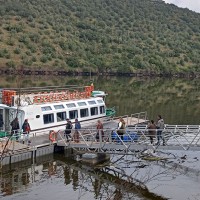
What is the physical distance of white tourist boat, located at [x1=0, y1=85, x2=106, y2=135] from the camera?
3034 cm

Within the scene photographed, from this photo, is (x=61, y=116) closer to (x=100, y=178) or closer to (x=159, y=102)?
(x=100, y=178)

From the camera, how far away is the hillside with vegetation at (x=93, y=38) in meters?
99.6

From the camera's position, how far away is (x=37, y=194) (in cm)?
2209

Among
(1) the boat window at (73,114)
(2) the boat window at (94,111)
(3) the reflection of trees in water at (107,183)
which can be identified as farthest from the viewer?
(2) the boat window at (94,111)

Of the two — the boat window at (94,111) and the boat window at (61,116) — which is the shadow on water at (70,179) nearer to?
the boat window at (61,116)

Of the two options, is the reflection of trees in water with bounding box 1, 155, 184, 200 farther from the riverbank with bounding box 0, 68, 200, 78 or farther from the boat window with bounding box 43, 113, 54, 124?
the riverbank with bounding box 0, 68, 200, 78

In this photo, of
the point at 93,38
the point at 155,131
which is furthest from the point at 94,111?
the point at 93,38

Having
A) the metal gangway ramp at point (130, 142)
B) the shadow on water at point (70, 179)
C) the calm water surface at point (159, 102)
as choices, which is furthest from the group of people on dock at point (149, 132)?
the calm water surface at point (159, 102)

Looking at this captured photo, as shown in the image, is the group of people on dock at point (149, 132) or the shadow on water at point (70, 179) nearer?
the shadow on water at point (70, 179)

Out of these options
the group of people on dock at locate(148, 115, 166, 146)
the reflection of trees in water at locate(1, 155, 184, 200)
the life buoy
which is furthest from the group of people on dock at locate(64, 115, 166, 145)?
the reflection of trees in water at locate(1, 155, 184, 200)

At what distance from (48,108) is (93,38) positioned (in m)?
87.0

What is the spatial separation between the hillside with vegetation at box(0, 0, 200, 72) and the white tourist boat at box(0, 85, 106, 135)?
56.4 meters

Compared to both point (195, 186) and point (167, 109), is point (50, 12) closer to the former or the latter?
point (167, 109)

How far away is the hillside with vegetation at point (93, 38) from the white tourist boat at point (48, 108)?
5636 centimetres
